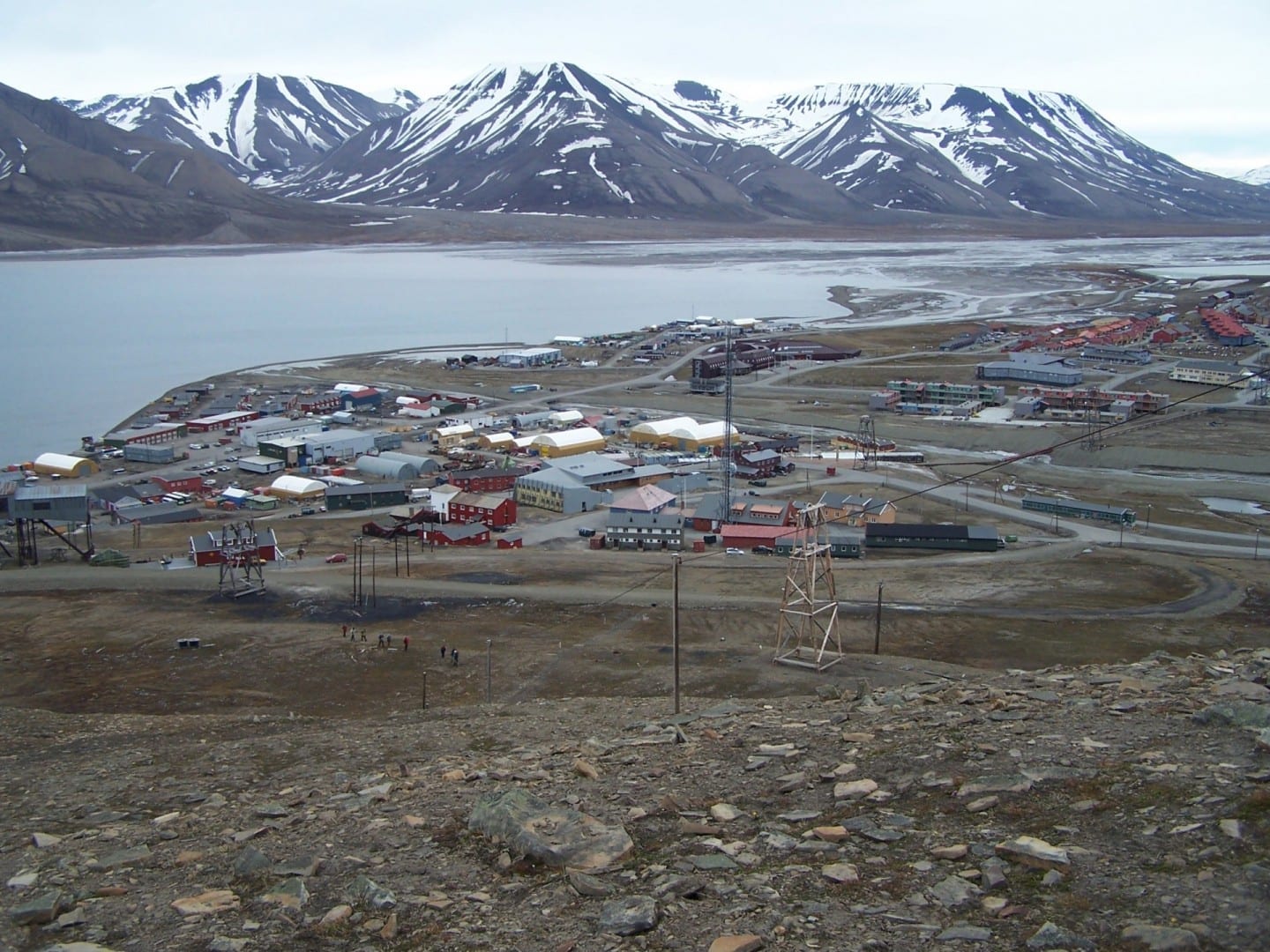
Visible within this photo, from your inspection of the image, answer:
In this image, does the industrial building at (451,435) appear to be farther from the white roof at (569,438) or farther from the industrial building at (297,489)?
the industrial building at (297,489)

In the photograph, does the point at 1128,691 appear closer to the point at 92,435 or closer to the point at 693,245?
the point at 92,435

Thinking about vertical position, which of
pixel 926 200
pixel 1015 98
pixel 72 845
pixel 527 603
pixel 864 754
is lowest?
pixel 527 603

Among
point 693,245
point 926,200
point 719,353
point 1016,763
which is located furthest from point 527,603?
point 926,200

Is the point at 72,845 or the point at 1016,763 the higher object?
the point at 1016,763

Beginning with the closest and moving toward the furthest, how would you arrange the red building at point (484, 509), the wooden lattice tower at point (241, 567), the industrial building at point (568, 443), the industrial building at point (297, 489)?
the wooden lattice tower at point (241, 567), the red building at point (484, 509), the industrial building at point (297, 489), the industrial building at point (568, 443)

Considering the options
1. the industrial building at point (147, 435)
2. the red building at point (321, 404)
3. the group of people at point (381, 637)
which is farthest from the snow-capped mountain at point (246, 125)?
the group of people at point (381, 637)

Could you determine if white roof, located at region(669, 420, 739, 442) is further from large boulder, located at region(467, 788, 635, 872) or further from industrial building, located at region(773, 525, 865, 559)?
large boulder, located at region(467, 788, 635, 872)
